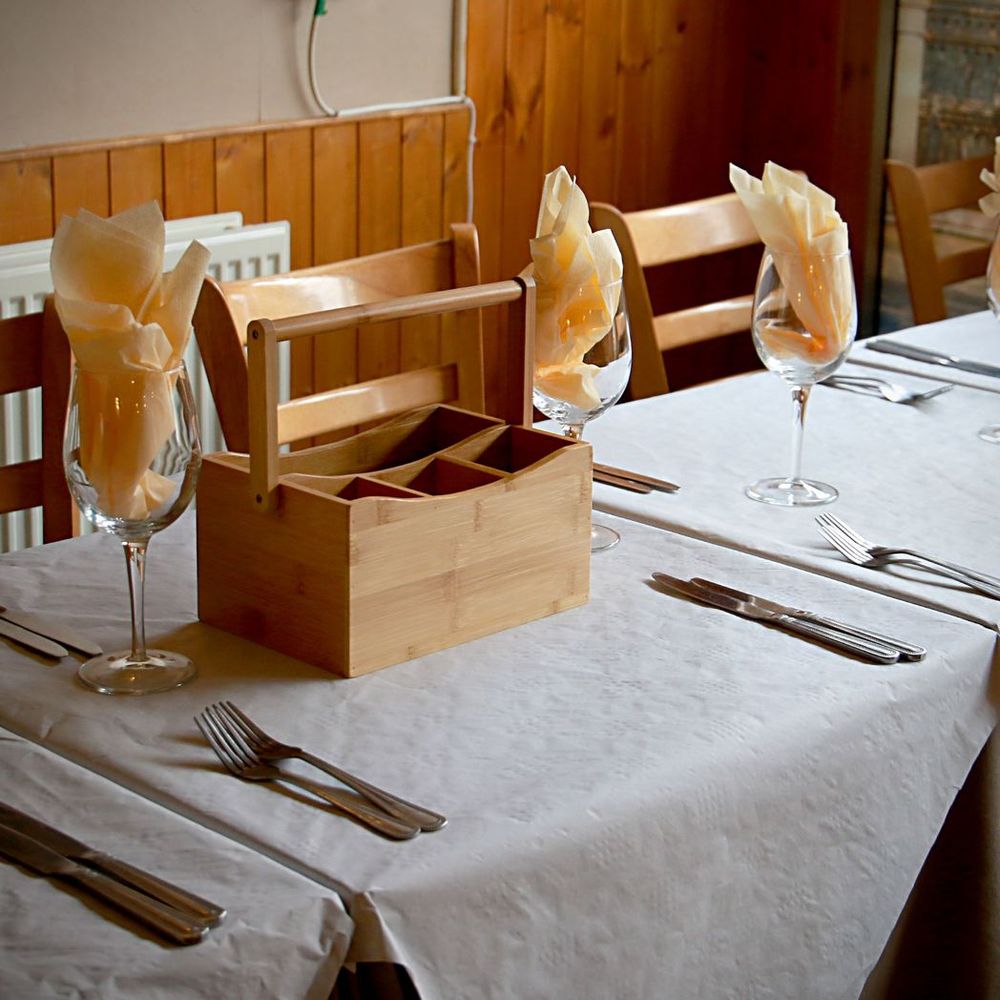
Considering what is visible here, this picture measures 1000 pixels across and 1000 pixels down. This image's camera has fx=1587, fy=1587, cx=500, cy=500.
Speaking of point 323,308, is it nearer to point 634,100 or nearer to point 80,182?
point 80,182

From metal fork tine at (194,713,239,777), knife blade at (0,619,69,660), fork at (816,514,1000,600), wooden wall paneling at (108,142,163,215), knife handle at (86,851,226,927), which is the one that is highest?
wooden wall paneling at (108,142,163,215)

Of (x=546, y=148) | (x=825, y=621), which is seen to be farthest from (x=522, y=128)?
(x=825, y=621)

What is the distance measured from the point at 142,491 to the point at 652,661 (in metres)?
0.37

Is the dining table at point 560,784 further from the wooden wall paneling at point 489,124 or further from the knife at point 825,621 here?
the wooden wall paneling at point 489,124

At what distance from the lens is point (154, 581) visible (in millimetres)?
1244

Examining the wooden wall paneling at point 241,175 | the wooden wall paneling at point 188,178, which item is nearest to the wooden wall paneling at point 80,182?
the wooden wall paneling at point 188,178

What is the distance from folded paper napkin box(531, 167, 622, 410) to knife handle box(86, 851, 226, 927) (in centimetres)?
63

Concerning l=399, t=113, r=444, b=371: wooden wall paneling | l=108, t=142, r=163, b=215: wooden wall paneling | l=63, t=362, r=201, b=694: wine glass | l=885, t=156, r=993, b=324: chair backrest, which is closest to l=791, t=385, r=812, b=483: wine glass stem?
l=63, t=362, r=201, b=694: wine glass

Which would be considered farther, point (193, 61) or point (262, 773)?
point (193, 61)

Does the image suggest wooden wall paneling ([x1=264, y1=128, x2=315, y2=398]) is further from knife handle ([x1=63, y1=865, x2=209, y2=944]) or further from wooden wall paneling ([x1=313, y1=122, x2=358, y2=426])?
knife handle ([x1=63, y1=865, x2=209, y2=944])

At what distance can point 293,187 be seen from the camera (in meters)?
2.78

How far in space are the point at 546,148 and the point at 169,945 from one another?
2627mm

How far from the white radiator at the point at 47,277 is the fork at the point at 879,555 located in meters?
1.23

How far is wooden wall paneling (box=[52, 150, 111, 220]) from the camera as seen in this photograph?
2445 mm
